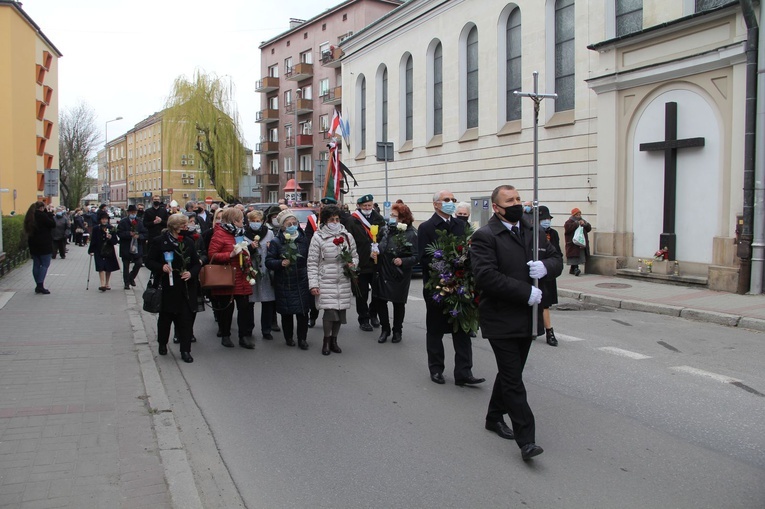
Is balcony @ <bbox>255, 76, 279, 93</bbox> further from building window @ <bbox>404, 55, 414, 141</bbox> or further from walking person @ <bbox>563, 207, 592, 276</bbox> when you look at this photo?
walking person @ <bbox>563, 207, 592, 276</bbox>

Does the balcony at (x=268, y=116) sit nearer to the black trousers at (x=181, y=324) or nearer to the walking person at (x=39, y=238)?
the walking person at (x=39, y=238)

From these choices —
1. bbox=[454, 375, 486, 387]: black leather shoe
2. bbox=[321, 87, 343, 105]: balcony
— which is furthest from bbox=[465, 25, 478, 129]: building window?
bbox=[321, 87, 343, 105]: balcony

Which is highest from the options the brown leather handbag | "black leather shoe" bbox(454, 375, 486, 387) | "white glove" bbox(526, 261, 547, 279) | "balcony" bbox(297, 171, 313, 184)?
"balcony" bbox(297, 171, 313, 184)

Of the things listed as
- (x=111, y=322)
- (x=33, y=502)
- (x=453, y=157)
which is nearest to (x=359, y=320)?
(x=111, y=322)

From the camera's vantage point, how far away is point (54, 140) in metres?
46.2

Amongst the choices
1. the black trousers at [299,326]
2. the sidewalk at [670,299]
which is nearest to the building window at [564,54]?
the sidewalk at [670,299]

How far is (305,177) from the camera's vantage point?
5397 centimetres

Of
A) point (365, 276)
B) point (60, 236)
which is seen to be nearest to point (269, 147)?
point (60, 236)

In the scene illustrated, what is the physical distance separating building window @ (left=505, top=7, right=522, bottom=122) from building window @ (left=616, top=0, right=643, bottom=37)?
448 cm

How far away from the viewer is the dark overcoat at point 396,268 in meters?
8.80

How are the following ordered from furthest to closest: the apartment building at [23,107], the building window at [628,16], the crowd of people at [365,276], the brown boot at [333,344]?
the apartment building at [23,107]
the building window at [628,16]
the brown boot at [333,344]
the crowd of people at [365,276]

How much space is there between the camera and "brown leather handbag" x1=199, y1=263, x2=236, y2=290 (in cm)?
854

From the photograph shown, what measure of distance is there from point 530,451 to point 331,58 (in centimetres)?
4648

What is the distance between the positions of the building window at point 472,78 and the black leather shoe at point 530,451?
21.3 m
